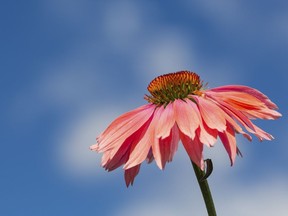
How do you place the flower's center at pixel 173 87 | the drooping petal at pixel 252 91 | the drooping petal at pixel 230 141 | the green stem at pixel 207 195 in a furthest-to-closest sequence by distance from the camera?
the flower's center at pixel 173 87, the drooping petal at pixel 252 91, the drooping petal at pixel 230 141, the green stem at pixel 207 195

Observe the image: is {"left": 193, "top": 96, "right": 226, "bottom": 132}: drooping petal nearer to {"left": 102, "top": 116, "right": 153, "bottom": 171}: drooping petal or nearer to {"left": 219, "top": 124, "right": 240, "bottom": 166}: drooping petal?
{"left": 219, "top": 124, "right": 240, "bottom": 166}: drooping petal

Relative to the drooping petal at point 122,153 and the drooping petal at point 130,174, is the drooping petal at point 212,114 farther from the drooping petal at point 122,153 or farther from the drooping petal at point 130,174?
the drooping petal at point 130,174

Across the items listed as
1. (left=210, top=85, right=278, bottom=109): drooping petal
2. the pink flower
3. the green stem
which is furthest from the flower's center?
the green stem

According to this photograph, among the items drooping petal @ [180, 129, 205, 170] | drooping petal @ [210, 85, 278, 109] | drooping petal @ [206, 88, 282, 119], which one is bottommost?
drooping petal @ [180, 129, 205, 170]

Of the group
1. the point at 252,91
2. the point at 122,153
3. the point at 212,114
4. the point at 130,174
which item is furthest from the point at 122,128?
the point at 252,91

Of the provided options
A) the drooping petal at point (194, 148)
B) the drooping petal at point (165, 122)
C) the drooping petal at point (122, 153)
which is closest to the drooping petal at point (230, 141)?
the drooping petal at point (194, 148)

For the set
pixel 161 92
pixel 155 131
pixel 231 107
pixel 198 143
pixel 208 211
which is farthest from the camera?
pixel 161 92

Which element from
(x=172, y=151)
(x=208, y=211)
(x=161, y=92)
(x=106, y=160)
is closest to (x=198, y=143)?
(x=172, y=151)

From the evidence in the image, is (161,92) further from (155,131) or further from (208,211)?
(208,211)
